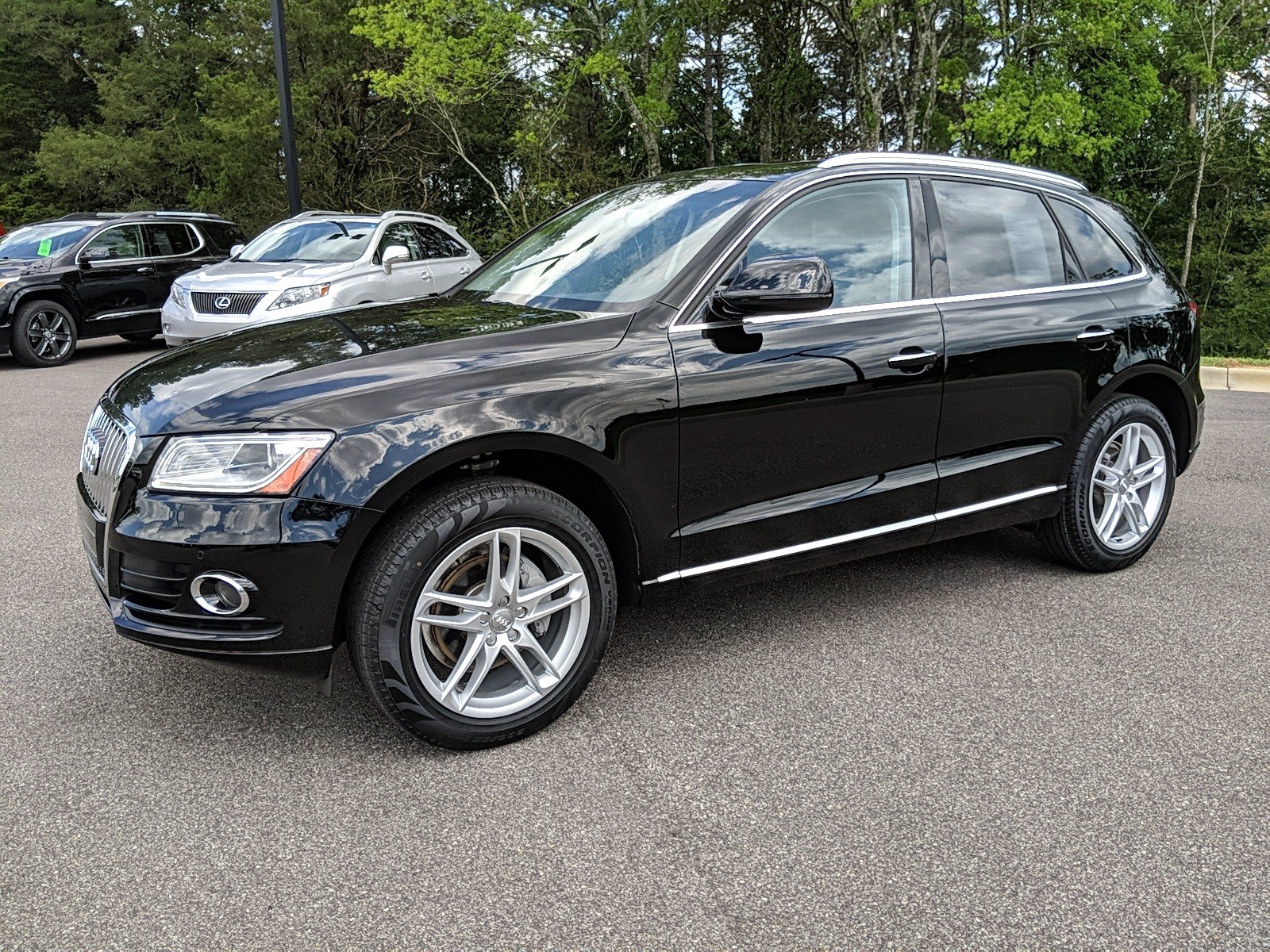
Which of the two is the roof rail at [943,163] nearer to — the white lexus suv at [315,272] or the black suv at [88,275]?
the white lexus suv at [315,272]

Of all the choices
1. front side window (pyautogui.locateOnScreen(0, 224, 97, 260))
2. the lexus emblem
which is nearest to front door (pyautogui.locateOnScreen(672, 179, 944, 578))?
the lexus emblem

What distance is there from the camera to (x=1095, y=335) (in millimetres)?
4258

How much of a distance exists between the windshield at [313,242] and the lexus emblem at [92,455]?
25.2 feet

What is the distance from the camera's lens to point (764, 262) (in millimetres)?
3246

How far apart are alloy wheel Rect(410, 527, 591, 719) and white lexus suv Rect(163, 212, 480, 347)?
22.2 feet

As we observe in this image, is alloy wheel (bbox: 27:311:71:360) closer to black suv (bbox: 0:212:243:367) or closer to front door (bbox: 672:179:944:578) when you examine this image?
black suv (bbox: 0:212:243:367)

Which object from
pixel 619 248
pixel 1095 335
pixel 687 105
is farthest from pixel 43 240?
pixel 687 105

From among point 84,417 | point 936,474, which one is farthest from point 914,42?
point 936,474

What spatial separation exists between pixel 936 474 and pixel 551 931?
2.30 m

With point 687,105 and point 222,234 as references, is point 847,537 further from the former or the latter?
point 687,105

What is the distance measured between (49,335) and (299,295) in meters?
4.20

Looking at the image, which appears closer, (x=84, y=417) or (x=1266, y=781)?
(x=1266, y=781)

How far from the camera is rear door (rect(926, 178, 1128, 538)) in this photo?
154 inches

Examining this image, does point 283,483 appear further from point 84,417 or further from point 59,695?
point 84,417
